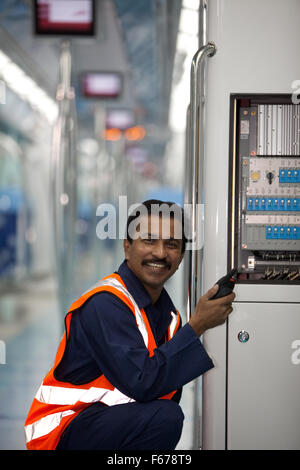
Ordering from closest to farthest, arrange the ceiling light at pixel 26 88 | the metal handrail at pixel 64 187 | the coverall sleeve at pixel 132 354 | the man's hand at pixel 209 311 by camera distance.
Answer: the coverall sleeve at pixel 132 354 < the man's hand at pixel 209 311 < the metal handrail at pixel 64 187 < the ceiling light at pixel 26 88

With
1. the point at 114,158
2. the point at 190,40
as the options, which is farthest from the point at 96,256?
the point at 190,40

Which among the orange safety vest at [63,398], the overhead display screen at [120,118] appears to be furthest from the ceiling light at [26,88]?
the orange safety vest at [63,398]

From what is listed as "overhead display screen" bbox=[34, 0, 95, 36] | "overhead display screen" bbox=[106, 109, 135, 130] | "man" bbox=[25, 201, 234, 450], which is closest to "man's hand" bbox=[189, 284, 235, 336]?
"man" bbox=[25, 201, 234, 450]

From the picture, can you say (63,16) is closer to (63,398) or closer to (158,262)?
(158,262)

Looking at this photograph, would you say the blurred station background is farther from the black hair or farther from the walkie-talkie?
the walkie-talkie

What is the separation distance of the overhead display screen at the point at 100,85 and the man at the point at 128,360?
6630mm

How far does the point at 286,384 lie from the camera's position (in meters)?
2.43

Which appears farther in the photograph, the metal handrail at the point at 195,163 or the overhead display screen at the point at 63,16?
the overhead display screen at the point at 63,16

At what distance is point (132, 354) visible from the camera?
2045 millimetres

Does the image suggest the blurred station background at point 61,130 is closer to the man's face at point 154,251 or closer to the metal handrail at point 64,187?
the metal handrail at point 64,187

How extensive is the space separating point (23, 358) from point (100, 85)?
486 centimetres

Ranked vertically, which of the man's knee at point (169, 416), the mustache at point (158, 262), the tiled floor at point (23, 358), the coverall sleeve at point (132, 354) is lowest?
the tiled floor at point (23, 358)

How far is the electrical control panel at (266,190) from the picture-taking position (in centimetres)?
249

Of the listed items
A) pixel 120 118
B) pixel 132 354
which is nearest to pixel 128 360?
pixel 132 354
